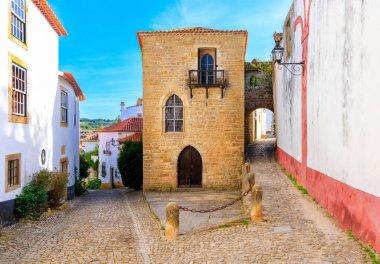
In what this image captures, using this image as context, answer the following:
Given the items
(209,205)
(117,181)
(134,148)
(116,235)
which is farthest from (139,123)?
(116,235)

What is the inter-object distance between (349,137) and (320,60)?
2.78m

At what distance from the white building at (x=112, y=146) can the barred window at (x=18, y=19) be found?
1748cm

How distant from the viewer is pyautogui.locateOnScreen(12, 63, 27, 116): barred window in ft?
36.2

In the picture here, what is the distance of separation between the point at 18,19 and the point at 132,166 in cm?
1072

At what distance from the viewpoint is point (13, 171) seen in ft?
36.0

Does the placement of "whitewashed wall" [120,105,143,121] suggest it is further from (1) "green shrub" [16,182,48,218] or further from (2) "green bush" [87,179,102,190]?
(1) "green shrub" [16,182,48,218]

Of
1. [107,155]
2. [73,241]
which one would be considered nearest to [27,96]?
[73,241]

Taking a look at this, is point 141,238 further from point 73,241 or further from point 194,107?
point 194,107

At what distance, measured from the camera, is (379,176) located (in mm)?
5406

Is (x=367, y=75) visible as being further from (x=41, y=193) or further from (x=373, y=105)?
(x=41, y=193)

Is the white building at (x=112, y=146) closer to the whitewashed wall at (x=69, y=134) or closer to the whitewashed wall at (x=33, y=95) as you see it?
the whitewashed wall at (x=69, y=134)

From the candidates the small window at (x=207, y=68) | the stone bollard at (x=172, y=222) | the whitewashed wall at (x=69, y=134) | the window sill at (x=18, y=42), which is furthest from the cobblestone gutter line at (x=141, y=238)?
the small window at (x=207, y=68)

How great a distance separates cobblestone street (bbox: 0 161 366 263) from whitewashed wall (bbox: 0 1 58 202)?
7.35 ft

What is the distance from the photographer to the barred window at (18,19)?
10.9 m
